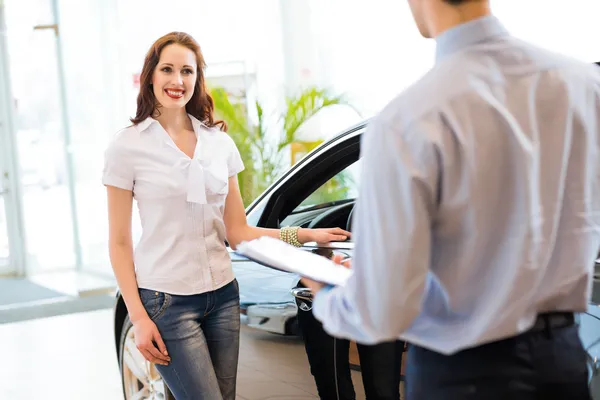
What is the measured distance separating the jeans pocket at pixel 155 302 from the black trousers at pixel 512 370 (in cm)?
102

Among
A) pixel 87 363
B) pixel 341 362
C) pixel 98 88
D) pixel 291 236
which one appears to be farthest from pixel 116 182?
pixel 98 88

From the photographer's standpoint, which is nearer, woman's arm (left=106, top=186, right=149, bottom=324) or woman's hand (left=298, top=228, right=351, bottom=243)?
woman's arm (left=106, top=186, right=149, bottom=324)

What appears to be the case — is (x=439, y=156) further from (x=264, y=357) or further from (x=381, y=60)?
(x=381, y=60)

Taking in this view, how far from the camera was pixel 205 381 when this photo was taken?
2.10m

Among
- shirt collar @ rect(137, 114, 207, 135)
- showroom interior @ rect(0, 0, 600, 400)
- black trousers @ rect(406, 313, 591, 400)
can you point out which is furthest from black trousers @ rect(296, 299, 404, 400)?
showroom interior @ rect(0, 0, 600, 400)

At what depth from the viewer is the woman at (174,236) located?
6.84 feet

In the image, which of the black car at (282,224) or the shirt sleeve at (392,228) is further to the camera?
the black car at (282,224)

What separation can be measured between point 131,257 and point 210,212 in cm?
25

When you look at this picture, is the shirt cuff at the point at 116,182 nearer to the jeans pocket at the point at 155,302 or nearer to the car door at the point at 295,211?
the jeans pocket at the point at 155,302

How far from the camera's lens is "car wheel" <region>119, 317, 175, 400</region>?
9.24 ft

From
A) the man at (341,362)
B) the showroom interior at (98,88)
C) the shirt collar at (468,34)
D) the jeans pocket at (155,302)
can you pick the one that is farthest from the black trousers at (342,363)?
the showroom interior at (98,88)

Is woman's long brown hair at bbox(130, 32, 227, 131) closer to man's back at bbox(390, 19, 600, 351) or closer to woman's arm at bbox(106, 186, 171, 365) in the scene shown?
woman's arm at bbox(106, 186, 171, 365)

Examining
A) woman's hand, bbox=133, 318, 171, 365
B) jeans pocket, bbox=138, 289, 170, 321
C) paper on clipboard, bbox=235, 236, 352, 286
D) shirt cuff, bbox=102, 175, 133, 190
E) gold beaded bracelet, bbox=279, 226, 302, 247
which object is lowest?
woman's hand, bbox=133, 318, 171, 365

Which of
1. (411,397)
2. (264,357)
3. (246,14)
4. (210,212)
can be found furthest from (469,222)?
(246,14)
